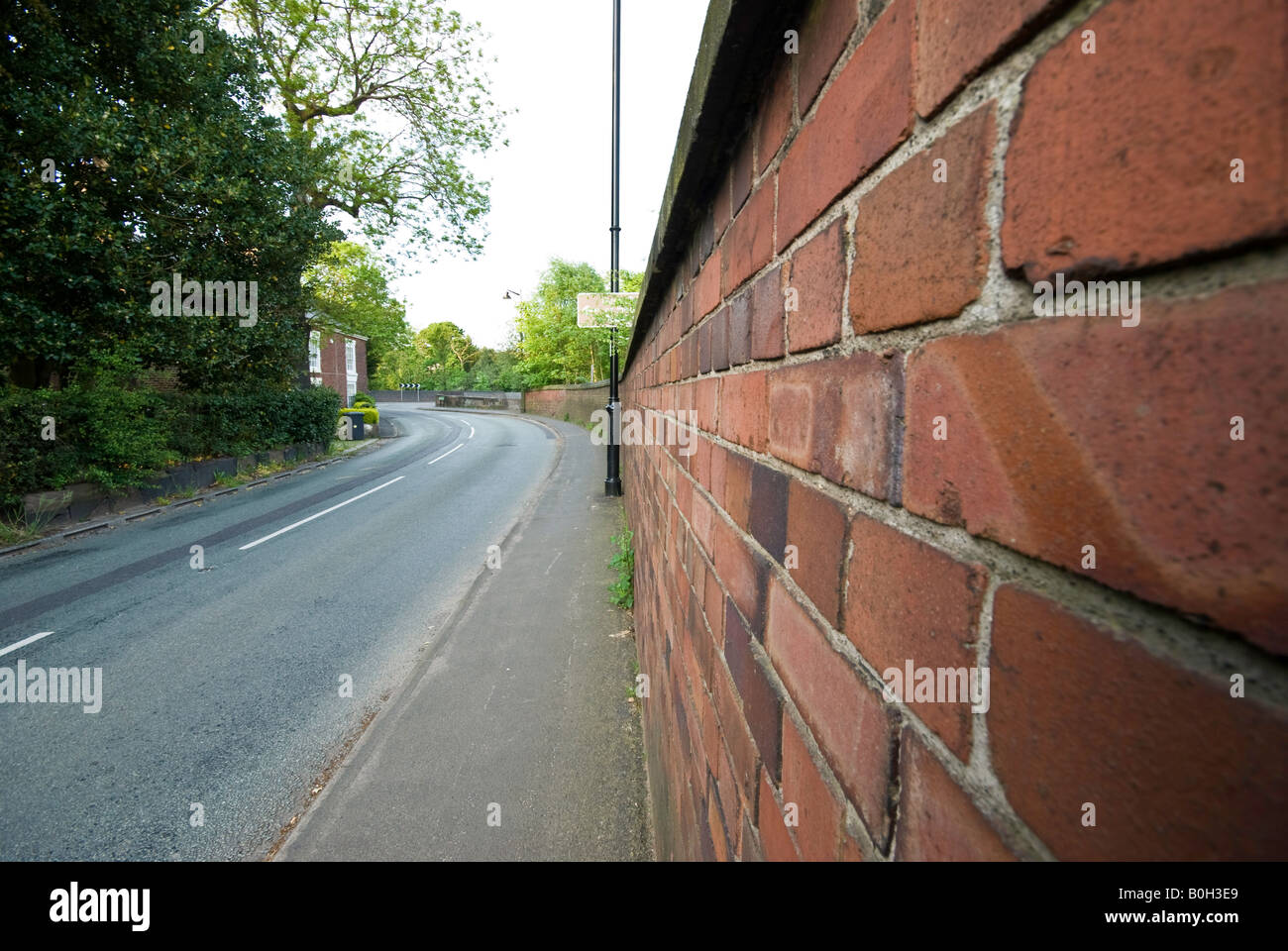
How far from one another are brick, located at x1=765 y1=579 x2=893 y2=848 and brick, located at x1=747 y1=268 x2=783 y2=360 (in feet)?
1.30

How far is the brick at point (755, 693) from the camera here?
890 millimetres

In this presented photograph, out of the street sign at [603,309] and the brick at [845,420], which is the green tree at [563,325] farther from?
the brick at [845,420]

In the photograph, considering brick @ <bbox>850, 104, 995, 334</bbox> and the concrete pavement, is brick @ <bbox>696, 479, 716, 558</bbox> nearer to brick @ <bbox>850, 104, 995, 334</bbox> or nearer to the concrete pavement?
brick @ <bbox>850, 104, 995, 334</bbox>

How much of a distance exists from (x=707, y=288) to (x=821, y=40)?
0.81 meters

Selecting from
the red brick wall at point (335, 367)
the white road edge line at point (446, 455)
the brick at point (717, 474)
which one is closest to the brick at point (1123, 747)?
the brick at point (717, 474)

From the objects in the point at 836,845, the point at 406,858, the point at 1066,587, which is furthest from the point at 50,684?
the point at 1066,587

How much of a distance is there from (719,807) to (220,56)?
51.9 feet

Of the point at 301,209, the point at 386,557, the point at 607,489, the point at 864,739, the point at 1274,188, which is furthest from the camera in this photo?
the point at 301,209

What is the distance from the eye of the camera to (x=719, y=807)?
126cm

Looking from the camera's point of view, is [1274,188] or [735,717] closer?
[1274,188]

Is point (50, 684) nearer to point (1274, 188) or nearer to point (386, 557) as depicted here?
point (386, 557)

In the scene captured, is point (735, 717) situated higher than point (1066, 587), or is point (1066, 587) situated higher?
point (1066, 587)

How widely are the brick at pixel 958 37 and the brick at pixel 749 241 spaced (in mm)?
447

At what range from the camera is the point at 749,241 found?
3.63ft
